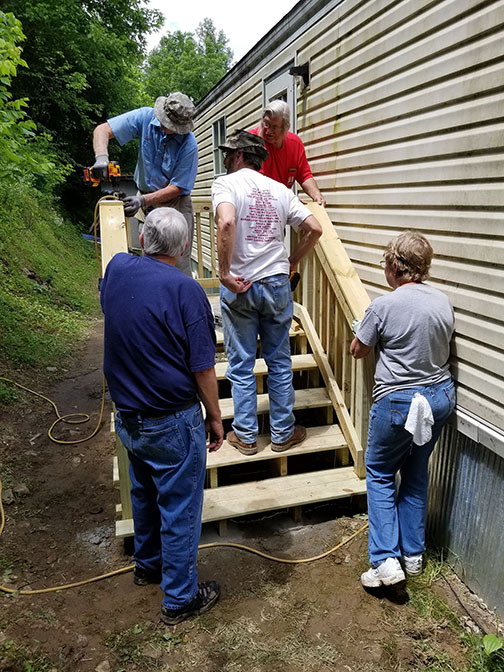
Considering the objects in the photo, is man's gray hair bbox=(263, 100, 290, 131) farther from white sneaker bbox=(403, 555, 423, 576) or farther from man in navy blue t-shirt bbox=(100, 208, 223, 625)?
white sneaker bbox=(403, 555, 423, 576)

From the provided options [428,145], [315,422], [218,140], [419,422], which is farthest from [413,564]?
[218,140]

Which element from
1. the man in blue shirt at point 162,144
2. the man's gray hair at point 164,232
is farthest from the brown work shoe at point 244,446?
the man's gray hair at point 164,232

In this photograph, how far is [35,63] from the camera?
51.8 feet

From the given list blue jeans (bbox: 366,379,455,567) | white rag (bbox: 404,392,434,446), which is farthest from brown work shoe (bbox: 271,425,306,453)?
white rag (bbox: 404,392,434,446)

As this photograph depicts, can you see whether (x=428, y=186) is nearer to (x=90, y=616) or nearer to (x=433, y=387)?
(x=433, y=387)

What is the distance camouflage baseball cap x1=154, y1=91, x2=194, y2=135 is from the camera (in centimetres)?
330

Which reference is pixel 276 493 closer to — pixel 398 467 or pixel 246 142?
pixel 398 467

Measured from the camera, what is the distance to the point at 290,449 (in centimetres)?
330

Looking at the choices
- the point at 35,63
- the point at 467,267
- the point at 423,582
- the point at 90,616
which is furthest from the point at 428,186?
the point at 35,63

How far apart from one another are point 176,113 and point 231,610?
9.82ft

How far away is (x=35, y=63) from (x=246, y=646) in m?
18.2

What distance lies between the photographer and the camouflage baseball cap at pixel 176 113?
330 cm

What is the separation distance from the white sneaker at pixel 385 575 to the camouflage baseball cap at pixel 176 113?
2950 mm

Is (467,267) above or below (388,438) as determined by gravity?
above
